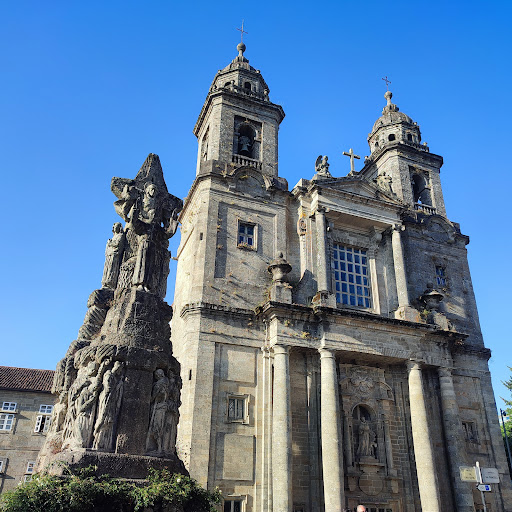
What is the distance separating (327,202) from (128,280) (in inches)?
548

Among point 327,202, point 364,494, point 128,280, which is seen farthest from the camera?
point 327,202

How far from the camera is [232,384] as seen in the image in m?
17.7

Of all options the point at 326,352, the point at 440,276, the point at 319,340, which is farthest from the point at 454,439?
the point at 440,276

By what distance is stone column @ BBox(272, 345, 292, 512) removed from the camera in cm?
1541

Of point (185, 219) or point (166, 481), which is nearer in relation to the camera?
point (166, 481)

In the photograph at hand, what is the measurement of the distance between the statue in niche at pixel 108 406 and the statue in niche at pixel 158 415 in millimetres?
599

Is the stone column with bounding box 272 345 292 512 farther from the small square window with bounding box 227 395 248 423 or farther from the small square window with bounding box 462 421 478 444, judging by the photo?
the small square window with bounding box 462 421 478 444

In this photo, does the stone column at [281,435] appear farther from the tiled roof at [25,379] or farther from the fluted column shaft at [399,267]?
the tiled roof at [25,379]

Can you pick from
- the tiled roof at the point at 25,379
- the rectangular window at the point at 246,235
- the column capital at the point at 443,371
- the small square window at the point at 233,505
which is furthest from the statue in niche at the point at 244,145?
the tiled roof at the point at 25,379

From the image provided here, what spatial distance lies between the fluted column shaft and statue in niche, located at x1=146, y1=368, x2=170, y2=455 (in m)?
14.7

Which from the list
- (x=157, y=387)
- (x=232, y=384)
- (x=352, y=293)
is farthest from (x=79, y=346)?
(x=352, y=293)

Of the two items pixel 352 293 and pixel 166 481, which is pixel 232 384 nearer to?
pixel 352 293

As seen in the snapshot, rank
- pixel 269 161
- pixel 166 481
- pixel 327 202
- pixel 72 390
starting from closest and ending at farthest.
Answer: pixel 166 481 → pixel 72 390 → pixel 327 202 → pixel 269 161

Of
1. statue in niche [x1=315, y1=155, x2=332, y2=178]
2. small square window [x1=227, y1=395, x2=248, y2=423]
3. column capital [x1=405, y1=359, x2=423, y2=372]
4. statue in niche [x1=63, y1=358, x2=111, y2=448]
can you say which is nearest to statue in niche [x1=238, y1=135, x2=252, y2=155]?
statue in niche [x1=315, y1=155, x2=332, y2=178]
